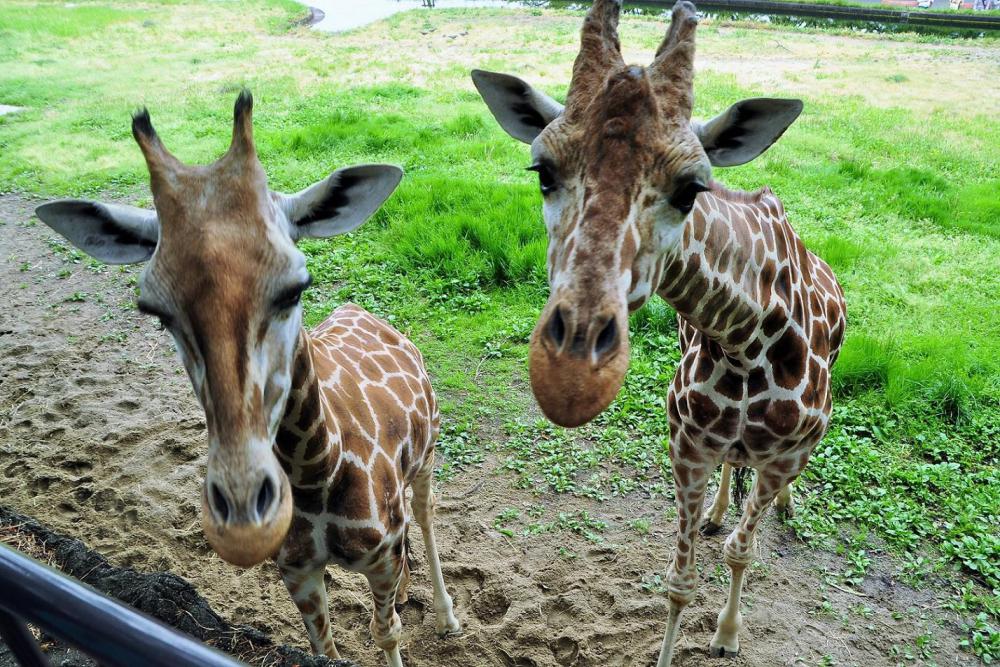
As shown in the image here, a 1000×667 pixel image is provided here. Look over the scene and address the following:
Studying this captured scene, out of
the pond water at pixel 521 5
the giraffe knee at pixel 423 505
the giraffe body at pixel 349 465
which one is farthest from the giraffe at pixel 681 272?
the pond water at pixel 521 5

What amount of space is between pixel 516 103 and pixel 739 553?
2465 millimetres

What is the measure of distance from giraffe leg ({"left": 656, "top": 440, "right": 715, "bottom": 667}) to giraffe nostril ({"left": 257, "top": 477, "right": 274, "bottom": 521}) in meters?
2.00

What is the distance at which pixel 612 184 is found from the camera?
2158mm

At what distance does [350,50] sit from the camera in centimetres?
1716

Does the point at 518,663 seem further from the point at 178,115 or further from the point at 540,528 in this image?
the point at 178,115

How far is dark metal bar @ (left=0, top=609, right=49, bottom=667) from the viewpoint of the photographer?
1.30 m

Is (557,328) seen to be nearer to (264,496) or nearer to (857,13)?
(264,496)

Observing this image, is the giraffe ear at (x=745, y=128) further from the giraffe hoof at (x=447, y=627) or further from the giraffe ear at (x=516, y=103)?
the giraffe hoof at (x=447, y=627)

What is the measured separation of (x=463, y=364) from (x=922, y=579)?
3584 millimetres

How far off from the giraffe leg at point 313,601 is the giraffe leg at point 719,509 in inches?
97.7

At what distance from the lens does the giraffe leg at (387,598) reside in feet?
9.51

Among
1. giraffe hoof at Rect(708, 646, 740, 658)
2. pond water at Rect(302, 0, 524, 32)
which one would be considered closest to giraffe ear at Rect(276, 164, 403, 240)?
giraffe hoof at Rect(708, 646, 740, 658)

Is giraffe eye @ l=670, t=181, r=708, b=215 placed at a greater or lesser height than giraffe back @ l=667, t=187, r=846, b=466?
greater

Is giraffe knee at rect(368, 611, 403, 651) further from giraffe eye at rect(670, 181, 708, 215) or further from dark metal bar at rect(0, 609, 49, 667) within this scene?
giraffe eye at rect(670, 181, 708, 215)
